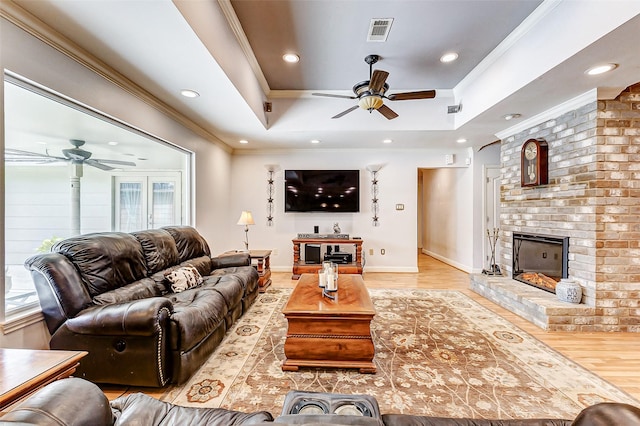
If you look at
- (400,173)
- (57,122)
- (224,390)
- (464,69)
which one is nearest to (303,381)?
(224,390)

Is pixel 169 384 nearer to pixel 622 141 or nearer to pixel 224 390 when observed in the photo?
pixel 224 390

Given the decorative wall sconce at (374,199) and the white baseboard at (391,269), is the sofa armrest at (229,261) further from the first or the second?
the decorative wall sconce at (374,199)

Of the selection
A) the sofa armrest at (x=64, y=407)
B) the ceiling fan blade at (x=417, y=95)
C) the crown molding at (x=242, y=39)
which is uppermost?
the crown molding at (x=242, y=39)

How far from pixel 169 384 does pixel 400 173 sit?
4971 millimetres

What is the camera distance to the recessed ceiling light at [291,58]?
3.19 metres

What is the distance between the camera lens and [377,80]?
2.79 meters

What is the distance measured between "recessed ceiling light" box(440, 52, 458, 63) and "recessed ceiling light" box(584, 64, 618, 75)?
123cm

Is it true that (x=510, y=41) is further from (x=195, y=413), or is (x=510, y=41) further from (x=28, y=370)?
(x=28, y=370)

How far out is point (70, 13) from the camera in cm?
176

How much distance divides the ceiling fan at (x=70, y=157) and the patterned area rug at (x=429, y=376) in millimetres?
1939

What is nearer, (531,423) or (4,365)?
(531,423)

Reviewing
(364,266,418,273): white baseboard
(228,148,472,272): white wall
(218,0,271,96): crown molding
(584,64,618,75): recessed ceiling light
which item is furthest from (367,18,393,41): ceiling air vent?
(364,266,418,273): white baseboard

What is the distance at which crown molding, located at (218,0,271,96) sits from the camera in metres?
2.37

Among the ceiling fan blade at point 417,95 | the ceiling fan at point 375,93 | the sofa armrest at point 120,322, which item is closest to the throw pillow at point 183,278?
the sofa armrest at point 120,322
